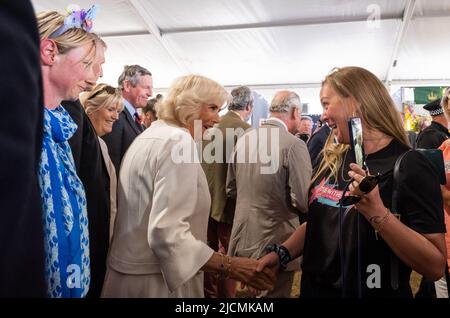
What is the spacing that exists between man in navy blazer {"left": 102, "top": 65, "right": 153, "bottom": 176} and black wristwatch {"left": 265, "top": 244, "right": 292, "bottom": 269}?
24.0 inches

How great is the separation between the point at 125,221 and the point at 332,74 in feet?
1.57

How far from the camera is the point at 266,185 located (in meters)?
0.75

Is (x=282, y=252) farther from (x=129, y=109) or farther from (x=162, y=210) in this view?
(x=129, y=109)

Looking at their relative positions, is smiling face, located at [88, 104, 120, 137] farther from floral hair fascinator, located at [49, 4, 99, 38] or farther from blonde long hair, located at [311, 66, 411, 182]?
blonde long hair, located at [311, 66, 411, 182]

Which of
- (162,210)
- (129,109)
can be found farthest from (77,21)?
(129,109)

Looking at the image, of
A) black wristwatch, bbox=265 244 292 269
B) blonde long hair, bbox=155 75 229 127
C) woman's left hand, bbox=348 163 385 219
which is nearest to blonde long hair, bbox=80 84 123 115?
blonde long hair, bbox=155 75 229 127

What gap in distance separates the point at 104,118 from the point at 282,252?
78cm

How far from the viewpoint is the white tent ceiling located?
29.1 inches

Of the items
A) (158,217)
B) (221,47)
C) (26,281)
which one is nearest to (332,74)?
(221,47)

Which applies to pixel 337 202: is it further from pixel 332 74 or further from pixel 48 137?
pixel 48 137

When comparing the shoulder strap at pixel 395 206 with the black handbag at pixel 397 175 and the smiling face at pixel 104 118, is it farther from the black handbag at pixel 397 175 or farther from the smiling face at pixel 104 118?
the smiling face at pixel 104 118

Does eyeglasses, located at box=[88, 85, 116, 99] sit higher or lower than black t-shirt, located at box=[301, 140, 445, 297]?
higher
